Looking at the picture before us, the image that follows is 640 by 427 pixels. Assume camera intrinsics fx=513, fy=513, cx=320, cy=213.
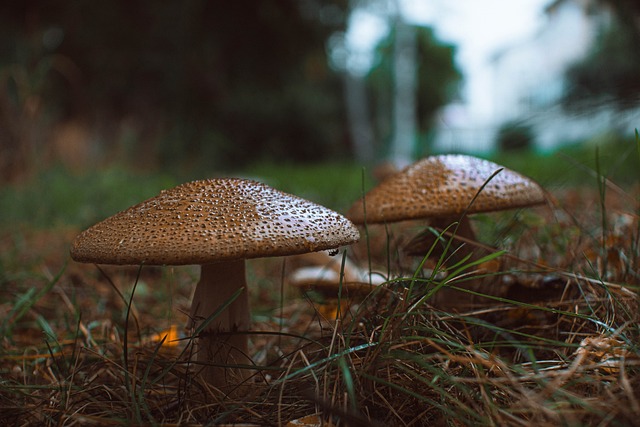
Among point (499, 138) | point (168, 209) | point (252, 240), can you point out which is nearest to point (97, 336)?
→ point (168, 209)

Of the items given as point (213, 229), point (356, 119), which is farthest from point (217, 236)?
point (356, 119)

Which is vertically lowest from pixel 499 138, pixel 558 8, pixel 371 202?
pixel 371 202

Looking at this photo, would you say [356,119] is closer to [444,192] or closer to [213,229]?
[444,192]

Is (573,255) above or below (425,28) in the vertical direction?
below

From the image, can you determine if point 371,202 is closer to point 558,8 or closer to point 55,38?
point 558,8

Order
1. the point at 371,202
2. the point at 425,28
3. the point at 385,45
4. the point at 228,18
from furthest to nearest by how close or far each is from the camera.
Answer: the point at 425,28
the point at 385,45
the point at 228,18
the point at 371,202

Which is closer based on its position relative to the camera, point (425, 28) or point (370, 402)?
point (370, 402)

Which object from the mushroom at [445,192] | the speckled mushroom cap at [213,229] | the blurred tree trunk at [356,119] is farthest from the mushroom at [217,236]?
the blurred tree trunk at [356,119]

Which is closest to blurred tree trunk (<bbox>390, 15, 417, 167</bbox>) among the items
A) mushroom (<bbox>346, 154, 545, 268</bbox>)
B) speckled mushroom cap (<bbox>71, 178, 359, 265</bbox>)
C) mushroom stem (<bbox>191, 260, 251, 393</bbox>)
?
mushroom (<bbox>346, 154, 545, 268</bbox>)
